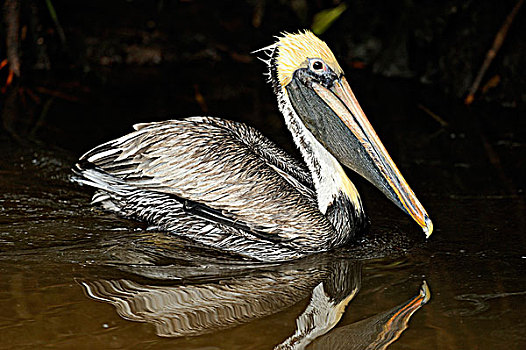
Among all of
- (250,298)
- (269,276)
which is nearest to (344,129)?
(269,276)

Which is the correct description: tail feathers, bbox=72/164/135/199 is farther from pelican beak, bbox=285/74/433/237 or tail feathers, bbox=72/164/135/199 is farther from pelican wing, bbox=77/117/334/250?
pelican beak, bbox=285/74/433/237

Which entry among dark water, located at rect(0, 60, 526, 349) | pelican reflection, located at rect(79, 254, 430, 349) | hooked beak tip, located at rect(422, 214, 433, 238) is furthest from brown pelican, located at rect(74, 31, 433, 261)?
pelican reflection, located at rect(79, 254, 430, 349)

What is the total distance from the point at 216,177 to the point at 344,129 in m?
0.78

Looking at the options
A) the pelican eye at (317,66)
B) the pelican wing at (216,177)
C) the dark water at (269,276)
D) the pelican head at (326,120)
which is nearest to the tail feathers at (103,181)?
the pelican wing at (216,177)

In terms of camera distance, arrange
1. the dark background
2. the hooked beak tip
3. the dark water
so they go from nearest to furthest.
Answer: the dark water → the dark background → the hooked beak tip

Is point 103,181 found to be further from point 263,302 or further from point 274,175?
point 263,302

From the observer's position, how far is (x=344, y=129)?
4207mm

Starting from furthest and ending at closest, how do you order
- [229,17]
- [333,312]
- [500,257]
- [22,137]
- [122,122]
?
[229,17]
[122,122]
[22,137]
[500,257]
[333,312]

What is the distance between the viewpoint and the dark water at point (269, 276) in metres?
3.04

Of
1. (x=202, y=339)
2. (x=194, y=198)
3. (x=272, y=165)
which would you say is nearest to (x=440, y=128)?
(x=272, y=165)

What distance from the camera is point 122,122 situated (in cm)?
653

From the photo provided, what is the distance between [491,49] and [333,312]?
483 centimetres

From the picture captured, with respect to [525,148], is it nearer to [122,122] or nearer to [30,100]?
[122,122]

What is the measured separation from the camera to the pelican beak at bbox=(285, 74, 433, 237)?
162 inches
